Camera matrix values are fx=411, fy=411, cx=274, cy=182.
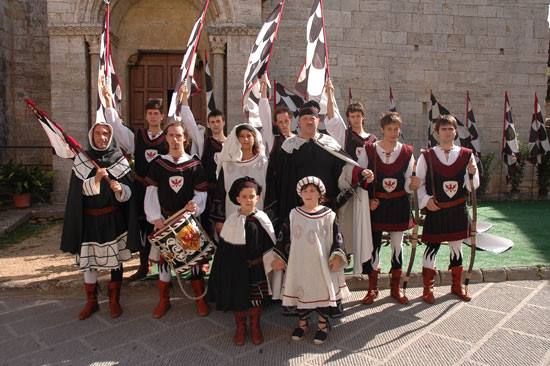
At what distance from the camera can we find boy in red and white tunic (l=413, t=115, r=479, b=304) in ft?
13.3

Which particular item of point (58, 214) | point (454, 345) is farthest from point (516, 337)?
point (58, 214)

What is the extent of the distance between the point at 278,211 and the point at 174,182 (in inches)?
39.9

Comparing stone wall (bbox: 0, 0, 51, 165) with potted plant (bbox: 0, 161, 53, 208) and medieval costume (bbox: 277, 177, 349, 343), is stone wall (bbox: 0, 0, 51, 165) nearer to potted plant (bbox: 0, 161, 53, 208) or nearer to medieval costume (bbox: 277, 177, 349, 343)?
potted plant (bbox: 0, 161, 53, 208)

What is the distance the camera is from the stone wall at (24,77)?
9914mm

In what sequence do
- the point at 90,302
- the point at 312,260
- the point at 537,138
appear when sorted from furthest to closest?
1. the point at 537,138
2. the point at 90,302
3. the point at 312,260

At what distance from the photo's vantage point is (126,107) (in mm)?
9250

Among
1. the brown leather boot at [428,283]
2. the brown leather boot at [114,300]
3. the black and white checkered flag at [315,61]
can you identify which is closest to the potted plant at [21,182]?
the brown leather boot at [114,300]

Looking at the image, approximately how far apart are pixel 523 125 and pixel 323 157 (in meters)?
9.86

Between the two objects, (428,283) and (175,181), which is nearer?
(175,181)

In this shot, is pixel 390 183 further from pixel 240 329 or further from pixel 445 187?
pixel 240 329

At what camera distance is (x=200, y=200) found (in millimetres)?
3830

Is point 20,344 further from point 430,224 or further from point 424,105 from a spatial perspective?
point 424,105

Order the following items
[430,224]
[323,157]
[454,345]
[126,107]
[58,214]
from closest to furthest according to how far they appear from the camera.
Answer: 1. [454,345]
2. [323,157]
3. [430,224]
4. [58,214]
5. [126,107]

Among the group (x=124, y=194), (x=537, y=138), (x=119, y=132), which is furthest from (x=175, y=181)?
(x=537, y=138)
